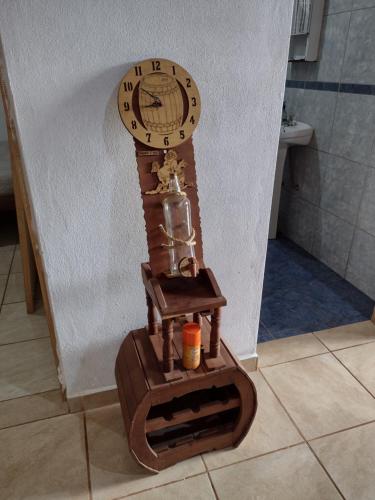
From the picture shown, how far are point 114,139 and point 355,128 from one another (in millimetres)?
1565

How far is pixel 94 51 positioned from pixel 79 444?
127 centimetres

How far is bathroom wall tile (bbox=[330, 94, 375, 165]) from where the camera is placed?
203 centimetres

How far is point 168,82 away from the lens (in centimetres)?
104

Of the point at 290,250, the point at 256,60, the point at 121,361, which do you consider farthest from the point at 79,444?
the point at 290,250

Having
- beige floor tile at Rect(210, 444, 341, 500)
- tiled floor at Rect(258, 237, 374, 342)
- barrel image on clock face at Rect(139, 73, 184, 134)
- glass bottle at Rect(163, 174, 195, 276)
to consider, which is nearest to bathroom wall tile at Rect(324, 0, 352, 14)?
tiled floor at Rect(258, 237, 374, 342)

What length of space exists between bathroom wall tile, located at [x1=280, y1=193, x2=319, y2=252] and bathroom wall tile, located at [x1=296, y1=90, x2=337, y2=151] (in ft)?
1.37

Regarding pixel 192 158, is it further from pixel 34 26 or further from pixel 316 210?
pixel 316 210

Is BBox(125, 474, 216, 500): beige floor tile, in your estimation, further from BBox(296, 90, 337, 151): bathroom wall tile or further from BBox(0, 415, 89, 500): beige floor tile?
BBox(296, 90, 337, 151): bathroom wall tile

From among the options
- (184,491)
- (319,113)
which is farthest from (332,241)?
(184,491)

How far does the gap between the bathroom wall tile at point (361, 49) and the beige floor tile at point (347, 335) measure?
126cm

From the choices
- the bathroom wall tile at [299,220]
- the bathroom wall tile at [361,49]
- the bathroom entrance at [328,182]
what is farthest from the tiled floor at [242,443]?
the bathroom wall tile at [361,49]

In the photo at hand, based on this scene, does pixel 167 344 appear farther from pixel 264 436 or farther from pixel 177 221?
pixel 264 436

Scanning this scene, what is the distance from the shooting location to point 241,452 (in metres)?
1.32

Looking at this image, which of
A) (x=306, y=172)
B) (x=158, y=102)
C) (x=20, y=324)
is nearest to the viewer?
(x=158, y=102)
